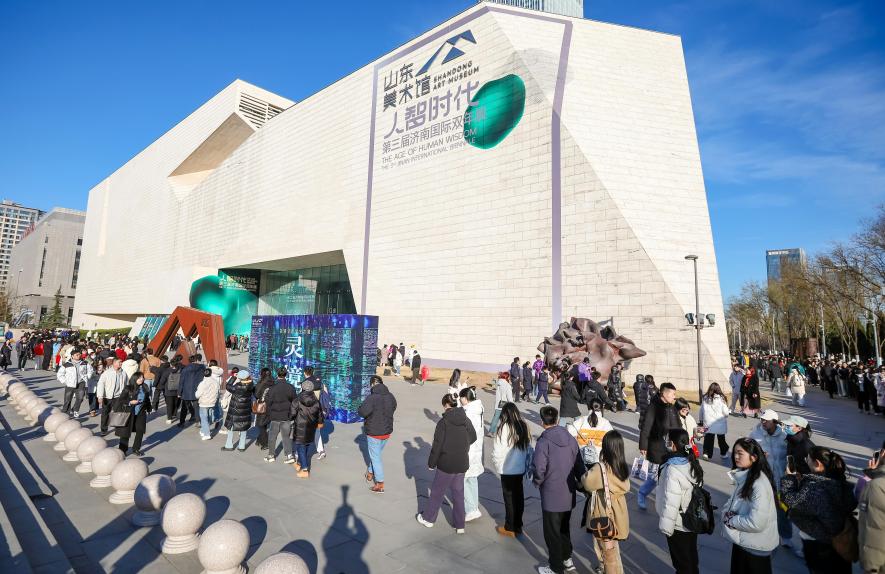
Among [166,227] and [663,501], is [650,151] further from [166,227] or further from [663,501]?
[166,227]

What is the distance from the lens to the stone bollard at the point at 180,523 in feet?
15.1

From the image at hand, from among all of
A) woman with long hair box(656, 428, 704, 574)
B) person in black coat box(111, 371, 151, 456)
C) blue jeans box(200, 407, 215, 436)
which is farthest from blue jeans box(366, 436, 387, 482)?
blue jeans box(200, 407, 215, 436)

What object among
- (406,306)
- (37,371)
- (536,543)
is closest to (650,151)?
(406,306)

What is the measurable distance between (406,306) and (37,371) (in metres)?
18.3

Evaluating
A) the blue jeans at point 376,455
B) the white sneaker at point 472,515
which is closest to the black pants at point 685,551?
the white sneaker at point 472,515

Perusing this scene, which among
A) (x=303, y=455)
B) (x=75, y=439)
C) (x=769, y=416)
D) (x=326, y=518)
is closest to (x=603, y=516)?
(x=769, y=416)

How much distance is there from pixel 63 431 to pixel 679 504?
9914 millimetres

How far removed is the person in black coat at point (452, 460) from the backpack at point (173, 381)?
8.43 metres

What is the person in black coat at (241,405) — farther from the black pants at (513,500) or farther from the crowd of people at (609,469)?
the black pants at (513,500)

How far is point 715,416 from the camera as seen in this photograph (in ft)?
27.2

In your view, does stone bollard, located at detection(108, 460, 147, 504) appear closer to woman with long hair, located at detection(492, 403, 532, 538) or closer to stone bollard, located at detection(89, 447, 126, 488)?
stone bollard, located at detection(89, 447, 126, 488)

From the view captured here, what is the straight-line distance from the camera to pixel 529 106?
23047mm

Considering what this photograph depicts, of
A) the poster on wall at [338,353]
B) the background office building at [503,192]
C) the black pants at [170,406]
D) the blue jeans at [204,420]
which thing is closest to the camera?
the blue jeans at [204,420]

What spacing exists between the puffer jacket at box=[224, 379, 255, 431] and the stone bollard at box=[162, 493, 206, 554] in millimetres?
3757
